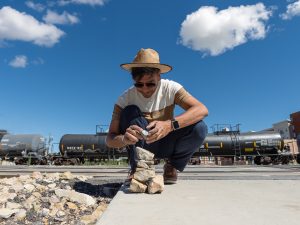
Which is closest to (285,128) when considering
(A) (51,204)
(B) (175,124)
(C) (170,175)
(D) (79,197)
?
(C) (170,175)

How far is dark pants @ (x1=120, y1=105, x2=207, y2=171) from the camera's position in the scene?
10.1 feet

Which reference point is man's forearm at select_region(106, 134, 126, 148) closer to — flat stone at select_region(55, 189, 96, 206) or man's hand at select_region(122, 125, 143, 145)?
man's hand at select_region(122, 125, 143, 145)

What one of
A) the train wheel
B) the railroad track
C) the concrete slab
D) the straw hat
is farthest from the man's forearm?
the train wheel

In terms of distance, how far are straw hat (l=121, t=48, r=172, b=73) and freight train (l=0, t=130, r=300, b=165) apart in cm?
2031

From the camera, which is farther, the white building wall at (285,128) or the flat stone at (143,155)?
the white building wall at (285,128)

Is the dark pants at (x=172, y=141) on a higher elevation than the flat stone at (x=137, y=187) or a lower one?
higher

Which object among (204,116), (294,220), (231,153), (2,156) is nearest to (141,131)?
(204,116)

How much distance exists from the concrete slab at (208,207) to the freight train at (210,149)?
814 inches

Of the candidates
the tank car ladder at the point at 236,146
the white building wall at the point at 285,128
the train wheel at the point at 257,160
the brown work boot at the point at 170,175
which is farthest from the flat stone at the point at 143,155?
the white building wall at the point at 285,128

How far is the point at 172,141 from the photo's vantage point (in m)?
3.39

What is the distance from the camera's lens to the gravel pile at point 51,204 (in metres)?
2.53

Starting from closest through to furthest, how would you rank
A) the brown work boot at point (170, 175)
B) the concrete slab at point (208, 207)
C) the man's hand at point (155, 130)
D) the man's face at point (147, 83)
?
the concrete slab at point (208, 207), the man's hand at point (155, 130), the man's face at point (147, 83), the brown work boot at point (170, 175)

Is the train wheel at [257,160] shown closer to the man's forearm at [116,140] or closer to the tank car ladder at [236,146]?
the tank car ladder at [236,146]

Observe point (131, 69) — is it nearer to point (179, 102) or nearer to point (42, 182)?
point (179, 102)
